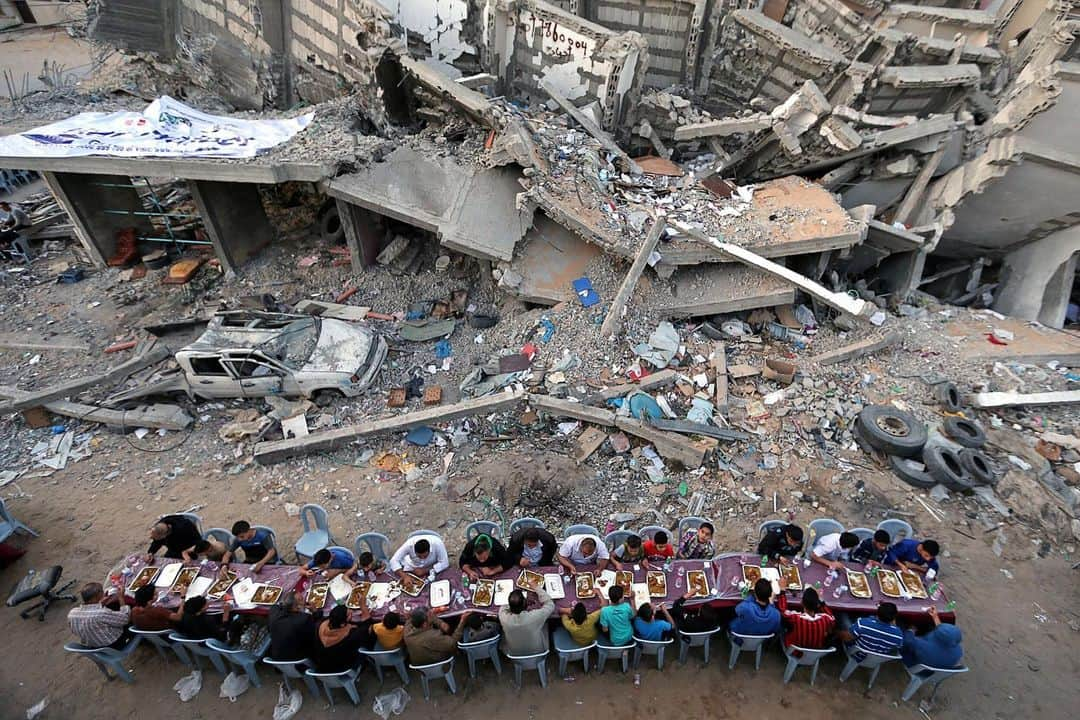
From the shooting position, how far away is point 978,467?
6715mm

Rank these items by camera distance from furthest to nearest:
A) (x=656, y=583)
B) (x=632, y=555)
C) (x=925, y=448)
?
(x=925, y=448)
(x=632, y=555)
(x=656, y=583)

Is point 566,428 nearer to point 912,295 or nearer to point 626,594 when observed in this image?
point 626,594

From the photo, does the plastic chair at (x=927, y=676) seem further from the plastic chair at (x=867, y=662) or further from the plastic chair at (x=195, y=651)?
the plastic chair at (x=195, y=651)

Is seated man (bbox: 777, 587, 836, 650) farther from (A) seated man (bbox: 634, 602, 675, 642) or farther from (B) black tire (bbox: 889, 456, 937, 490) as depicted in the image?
(B) black tire (bbox: 889, 456, 937, 490)

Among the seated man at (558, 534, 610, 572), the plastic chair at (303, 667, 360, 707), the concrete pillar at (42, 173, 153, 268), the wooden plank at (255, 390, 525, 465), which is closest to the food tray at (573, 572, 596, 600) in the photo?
the seated man at (558, 534, 610, 572)

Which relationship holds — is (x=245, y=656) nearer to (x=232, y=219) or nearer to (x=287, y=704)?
(x=287, y=704)

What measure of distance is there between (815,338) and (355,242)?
815 cm

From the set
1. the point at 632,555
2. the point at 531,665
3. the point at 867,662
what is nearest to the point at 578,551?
the point at 632,555

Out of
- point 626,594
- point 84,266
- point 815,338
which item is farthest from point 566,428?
point 84,266

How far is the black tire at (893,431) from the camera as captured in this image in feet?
22.7

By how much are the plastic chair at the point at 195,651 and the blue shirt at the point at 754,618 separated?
15.2 feet

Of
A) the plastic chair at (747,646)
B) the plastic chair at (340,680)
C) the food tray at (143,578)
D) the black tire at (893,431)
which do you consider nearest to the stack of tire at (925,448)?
the black tire at (893,431)

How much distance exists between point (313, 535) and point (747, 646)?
4.51 metres

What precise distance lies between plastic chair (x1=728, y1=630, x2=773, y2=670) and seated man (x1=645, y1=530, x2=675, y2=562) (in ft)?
2.70
